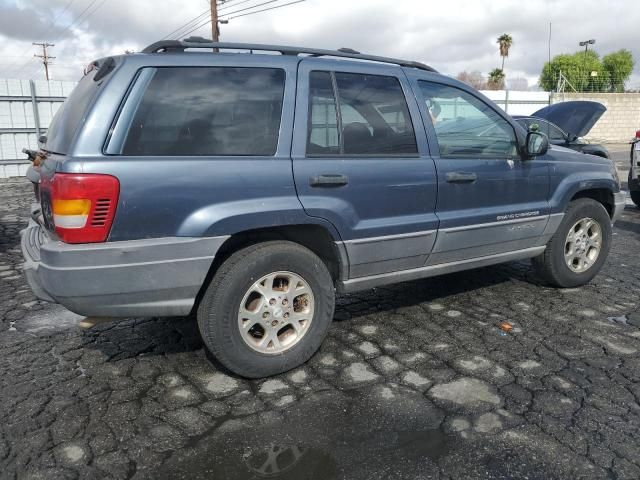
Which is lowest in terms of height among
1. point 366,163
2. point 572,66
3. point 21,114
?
point 366,163

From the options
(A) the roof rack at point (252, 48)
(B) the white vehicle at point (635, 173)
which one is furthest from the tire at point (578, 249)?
(B) the white vehicle at point (635, 173)

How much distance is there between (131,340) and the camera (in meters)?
3.86

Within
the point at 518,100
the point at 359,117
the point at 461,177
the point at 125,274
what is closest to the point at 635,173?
the point at 461,177

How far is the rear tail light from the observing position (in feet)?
8.71

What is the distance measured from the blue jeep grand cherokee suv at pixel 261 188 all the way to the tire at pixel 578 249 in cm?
74

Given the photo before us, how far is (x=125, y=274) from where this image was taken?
279cm

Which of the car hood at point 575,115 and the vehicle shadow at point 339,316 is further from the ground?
the car hood at point 575,115

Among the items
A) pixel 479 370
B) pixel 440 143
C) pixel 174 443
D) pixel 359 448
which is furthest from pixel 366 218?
pixel 174 443

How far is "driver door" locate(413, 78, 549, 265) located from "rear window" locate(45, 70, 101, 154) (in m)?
2.12

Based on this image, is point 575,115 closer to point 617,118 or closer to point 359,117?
point 359,117

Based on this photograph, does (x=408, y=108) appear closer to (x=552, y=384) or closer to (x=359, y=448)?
(x=552, y=384)

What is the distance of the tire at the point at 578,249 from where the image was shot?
4684 mm

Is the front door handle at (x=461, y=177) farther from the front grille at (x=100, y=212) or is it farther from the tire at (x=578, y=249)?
the front grille at (x=100, y=212)

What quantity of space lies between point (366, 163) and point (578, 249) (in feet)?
8.37
